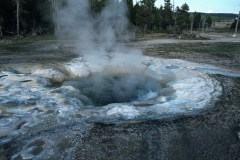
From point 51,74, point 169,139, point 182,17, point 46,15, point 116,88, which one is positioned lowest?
point 116,88

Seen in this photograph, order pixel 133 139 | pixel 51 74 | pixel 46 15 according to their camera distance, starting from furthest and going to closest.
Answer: pixel 46 15
pixel 51 74
pixel 133 139

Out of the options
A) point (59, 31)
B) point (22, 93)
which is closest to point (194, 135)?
point (22, 93)

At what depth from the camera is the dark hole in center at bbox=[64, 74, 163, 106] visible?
4.37 metres

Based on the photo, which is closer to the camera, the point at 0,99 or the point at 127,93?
the point at 0,99

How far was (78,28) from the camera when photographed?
12664 millimetres

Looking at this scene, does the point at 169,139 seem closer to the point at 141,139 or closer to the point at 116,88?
the point at 141,139

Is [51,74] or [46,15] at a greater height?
[46,15]

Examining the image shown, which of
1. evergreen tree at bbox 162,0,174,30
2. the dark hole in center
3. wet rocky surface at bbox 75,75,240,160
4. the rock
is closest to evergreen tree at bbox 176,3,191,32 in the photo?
evergreen tree at bbox 162,0,174,30

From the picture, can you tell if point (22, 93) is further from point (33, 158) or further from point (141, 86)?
point (141, 86)

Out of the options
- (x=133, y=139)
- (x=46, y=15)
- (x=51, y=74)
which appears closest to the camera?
(x=133, y=139)

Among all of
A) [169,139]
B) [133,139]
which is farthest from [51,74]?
[169,139]

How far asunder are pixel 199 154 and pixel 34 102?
2957mm

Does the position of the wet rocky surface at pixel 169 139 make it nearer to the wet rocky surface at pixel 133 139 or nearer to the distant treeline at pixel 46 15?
the wet rocky surface at pixel 133 139

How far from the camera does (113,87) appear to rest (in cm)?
519
